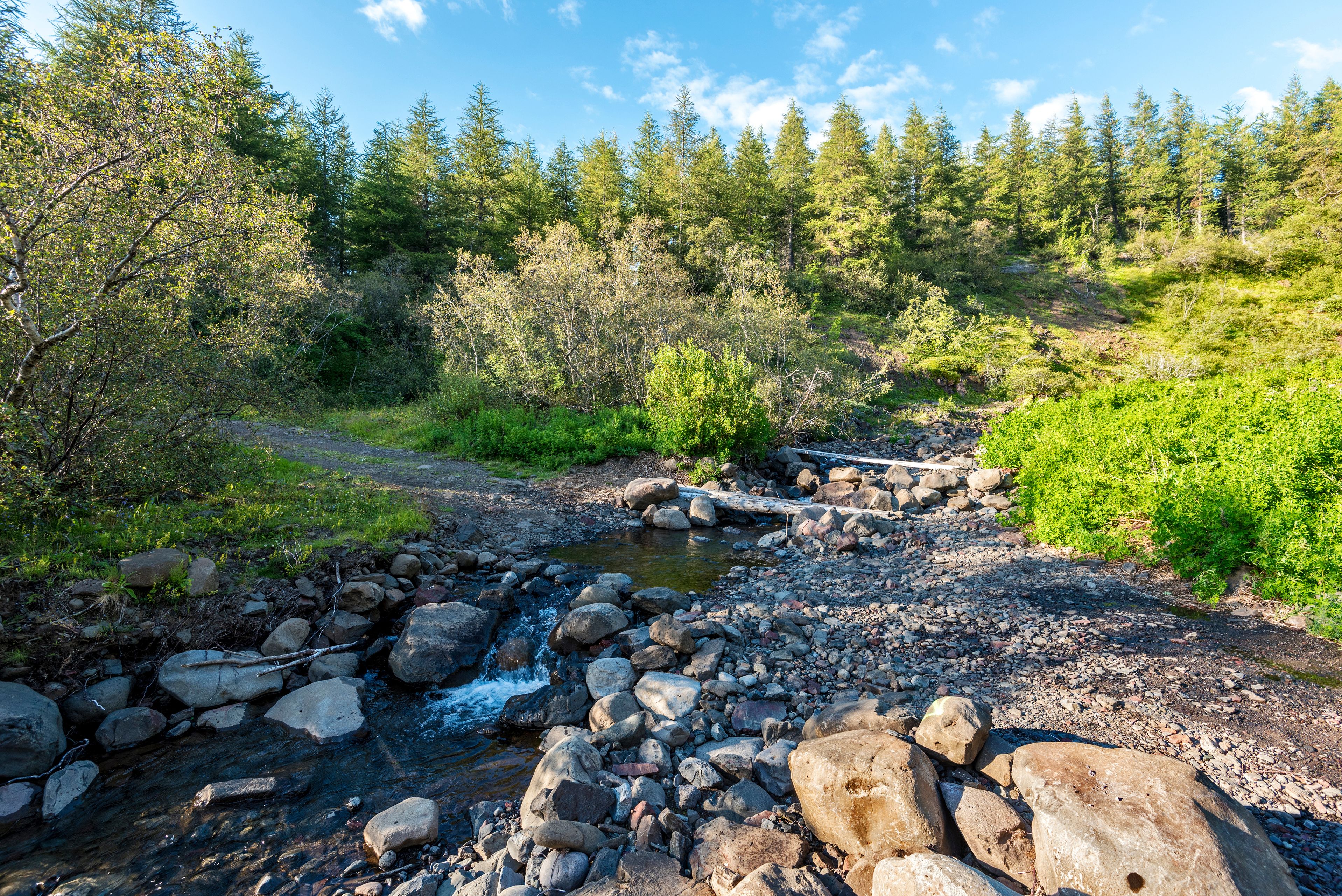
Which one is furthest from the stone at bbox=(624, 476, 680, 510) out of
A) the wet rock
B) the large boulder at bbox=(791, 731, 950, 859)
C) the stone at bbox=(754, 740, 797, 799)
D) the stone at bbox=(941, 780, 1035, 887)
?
the stone at bbox=(941, 780, 1035, 887)

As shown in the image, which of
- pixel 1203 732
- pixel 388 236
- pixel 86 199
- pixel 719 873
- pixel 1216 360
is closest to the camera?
pixel 719 873

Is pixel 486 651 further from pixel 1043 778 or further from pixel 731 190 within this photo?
pixel 731 190

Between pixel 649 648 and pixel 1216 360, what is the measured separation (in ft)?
125

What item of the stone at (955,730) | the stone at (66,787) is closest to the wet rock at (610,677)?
the stone at (955,730)

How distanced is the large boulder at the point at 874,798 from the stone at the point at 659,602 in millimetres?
3772

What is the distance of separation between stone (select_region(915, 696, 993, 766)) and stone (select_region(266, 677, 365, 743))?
17.4ft

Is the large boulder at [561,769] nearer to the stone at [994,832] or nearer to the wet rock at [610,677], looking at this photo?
the wet rock at [610,677]

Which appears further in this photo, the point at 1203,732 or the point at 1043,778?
the point at 1203,732

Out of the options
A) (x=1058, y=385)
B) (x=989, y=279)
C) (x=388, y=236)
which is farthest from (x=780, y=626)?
(x=989, y=279)

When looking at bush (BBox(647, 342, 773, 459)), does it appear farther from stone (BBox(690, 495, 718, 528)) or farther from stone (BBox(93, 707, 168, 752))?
stone (BBox(93, 707, 168, 752))

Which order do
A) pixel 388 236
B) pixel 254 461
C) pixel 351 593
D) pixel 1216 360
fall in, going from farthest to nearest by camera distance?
pixel 388 236 < pixel 1216 360 < pixel 254 461 < pixel 351 593

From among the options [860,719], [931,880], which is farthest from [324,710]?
[931,880]

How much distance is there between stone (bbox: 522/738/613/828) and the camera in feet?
13.5

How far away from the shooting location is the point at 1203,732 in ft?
14.8
